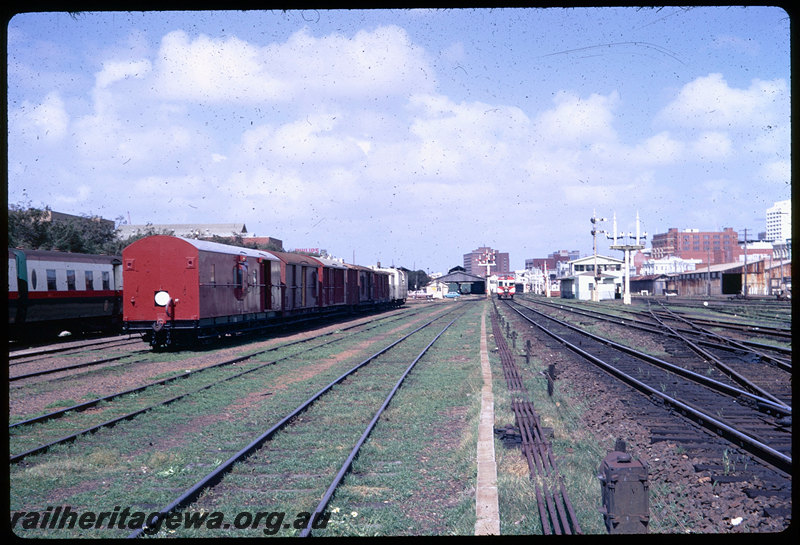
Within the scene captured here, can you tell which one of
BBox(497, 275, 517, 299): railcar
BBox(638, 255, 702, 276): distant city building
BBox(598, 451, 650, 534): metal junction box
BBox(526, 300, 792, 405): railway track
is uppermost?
BBox(638, 255, 702, 276): distant city building

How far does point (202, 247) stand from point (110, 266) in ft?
31.0

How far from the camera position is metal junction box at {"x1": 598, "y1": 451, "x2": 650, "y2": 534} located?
418 centimetres

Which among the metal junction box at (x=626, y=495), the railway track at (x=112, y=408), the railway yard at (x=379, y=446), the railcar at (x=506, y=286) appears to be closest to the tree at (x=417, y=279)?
the railcar at (x=506, y=286)

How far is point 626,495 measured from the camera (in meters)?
4.21

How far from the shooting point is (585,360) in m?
18.1

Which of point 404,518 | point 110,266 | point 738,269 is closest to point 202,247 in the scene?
point 110,266

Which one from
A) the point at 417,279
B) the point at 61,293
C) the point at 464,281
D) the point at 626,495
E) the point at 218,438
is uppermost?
the point at 417,279

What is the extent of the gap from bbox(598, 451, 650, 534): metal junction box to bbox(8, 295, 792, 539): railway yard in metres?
0.25

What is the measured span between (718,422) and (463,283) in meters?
104

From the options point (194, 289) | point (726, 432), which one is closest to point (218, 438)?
point (726, 432)

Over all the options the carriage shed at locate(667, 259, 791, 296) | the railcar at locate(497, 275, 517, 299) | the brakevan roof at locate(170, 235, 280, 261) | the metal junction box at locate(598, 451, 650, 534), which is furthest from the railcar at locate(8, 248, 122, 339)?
the carriage shed at locate(667, 259, 791, 296)

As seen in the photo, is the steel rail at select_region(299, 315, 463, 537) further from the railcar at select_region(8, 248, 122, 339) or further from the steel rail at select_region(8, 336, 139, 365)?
the railcar at select_region(8, 248, 122, 339)

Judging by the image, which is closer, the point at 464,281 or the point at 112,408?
the point at 112,408

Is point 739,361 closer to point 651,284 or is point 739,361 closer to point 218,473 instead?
point 218,473
